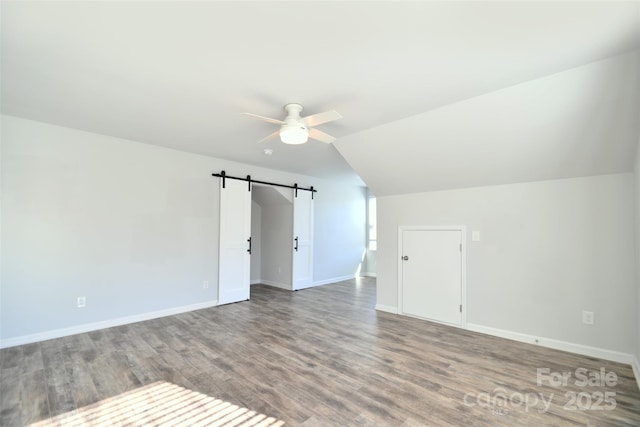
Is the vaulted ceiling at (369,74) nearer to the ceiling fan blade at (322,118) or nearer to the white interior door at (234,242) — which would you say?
the ceiling fan blade at (322,118)

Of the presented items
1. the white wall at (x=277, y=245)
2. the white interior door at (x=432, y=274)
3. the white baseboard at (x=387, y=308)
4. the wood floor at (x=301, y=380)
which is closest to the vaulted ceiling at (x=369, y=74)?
the white interior door at (x=432, y=274)

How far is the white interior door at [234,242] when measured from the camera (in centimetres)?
505

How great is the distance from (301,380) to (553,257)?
10.2 ft

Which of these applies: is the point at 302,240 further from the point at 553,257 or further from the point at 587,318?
the point at 587,318

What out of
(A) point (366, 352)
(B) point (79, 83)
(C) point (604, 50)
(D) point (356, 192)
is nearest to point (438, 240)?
(A) point (366, 352)

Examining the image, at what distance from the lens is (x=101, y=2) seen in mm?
1674

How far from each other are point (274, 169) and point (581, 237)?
4.86 metres

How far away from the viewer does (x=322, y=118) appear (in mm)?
2717

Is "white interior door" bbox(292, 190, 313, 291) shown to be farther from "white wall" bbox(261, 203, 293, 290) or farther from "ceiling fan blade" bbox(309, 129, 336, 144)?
"ceiling fan blade" bbox(309, 129, 336, 144)

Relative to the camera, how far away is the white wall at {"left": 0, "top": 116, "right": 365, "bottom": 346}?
3312mm

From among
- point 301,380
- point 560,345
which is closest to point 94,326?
point 301,380

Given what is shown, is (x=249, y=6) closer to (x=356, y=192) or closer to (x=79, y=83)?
(x=79, y=83)

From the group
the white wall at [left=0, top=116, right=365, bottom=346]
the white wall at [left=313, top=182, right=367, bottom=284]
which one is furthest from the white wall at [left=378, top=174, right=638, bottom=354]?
the white wall at [left=0, top=116, right=365, bottom=346]

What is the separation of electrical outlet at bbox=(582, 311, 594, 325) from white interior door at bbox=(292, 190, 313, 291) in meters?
4.63
